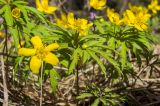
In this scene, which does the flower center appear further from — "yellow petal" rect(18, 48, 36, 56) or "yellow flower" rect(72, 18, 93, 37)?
"yellow flower" rect(72, 18, 93, 37)

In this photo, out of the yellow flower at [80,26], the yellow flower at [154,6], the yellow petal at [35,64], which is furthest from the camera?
the yellow flower at [154,6]

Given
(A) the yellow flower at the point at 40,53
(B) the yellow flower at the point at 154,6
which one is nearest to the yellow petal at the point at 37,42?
(A) the yellow flower at the point at 40,53

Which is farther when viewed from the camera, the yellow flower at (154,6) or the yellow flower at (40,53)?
the yellow flower at (154,6)

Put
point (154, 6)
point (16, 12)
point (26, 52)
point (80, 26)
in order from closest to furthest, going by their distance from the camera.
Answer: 1. point (26, 52)
2. point (16, 12)
3. point (80, 26)
4. point (154, 6)

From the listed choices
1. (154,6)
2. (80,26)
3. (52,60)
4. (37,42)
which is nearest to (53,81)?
(52,60)

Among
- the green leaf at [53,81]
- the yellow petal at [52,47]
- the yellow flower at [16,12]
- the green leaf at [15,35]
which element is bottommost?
the green leaf at [53,81]

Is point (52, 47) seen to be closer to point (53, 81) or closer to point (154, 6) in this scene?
point (53, 81)

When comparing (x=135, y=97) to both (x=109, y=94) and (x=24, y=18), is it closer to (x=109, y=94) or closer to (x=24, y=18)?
(x=109, y=94)

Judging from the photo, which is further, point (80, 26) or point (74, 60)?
point (80, 26)

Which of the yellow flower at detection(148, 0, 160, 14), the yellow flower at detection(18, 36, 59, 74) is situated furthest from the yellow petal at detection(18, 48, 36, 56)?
the yellow flower at detection(148, 0, 160, 14)

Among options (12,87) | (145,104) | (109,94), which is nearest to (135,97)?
(145,104)

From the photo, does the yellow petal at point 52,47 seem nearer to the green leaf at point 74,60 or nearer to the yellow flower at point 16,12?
the green leaf at point 74,60
